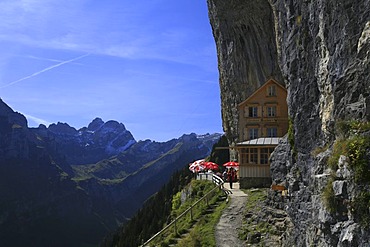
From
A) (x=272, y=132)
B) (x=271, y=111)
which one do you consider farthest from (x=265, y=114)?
(x=272, y=132)

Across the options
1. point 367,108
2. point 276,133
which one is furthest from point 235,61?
point 367,108

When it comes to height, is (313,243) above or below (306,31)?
below

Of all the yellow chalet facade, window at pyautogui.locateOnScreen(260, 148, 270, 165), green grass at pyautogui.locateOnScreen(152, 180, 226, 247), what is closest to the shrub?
green grass at pyautogui.locateOnScreen(152, 180, 226, 247)

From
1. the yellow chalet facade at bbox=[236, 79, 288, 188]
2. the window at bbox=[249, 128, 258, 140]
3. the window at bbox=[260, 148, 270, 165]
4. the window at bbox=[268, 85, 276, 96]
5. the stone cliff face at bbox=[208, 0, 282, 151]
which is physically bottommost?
the window at bbox=[260, 148, 270, 165]

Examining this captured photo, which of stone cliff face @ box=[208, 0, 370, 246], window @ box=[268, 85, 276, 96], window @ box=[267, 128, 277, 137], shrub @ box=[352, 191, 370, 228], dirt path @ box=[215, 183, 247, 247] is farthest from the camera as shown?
window @ box=[268, 85, 276, 96]

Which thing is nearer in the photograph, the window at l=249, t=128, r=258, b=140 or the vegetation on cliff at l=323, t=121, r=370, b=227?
the vegetation on cliff at l=323, t=121, r=370, b=227

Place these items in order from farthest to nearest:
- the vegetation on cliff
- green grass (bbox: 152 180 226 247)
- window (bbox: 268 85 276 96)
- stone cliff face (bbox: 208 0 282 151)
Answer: stone cliff face (bbox: 208 0 282 151) < window (bbox: 268 85 276 96) < green grass (bbox: 152 180 226 247) < the vegetation on cliff

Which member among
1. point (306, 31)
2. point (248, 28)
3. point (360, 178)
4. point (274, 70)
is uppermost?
point (248, 28)

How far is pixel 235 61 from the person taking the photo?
65188mm

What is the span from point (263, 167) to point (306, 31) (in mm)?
23091

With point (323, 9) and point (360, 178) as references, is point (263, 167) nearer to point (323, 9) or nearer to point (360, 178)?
point (323, 9)

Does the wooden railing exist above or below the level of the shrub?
below

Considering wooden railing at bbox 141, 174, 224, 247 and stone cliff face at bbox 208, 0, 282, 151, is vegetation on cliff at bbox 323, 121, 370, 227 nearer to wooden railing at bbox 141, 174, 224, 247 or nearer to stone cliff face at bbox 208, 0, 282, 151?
wooden railing at bbox 141, 174, 224, 247

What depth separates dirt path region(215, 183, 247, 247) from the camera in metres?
25.2
